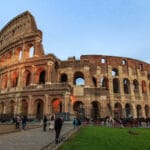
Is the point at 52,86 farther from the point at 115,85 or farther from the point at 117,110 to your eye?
the point at 115,85

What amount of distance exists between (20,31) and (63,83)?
17202 mm

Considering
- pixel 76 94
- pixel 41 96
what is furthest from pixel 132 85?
pixel 41 96

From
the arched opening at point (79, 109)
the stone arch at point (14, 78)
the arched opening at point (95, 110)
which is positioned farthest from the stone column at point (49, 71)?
the arched opening at point (95, 110)

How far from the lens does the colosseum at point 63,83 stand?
91.5 feet

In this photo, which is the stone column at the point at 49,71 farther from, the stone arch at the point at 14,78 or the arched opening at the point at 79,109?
the stone arch at the point at 14,78

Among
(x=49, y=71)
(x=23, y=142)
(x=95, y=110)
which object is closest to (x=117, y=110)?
(x=95, y=110)

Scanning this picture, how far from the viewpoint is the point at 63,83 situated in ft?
88.2

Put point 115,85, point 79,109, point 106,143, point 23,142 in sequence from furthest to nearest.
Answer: point 115,85
point 79,109
point 23,142
point 106,143

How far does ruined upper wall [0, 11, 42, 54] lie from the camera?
33.8m

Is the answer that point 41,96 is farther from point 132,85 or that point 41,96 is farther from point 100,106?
point 132,85

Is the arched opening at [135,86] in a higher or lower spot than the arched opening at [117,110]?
higher

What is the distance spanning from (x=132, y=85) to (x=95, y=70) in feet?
25.9

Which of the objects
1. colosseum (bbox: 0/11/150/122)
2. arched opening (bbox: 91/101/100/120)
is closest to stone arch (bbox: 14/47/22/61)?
colosseum (bbox: 0/11/150/122)

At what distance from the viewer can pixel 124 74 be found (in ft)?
115
